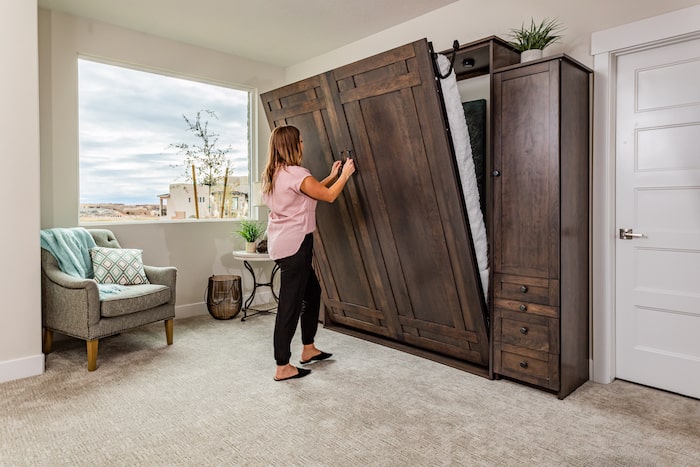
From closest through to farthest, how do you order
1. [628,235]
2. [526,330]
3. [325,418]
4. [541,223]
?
1. [325,418]
2. [541,223]
3. [526,330]
4. [628,235]

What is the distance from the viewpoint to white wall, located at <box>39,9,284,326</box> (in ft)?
12.2

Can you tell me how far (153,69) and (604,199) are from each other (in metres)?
3.80

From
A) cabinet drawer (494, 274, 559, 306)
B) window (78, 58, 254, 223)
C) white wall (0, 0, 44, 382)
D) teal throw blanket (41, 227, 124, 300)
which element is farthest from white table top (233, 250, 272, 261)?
cabinet drawer (494, 274, 559, 306)

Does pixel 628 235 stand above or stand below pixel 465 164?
below

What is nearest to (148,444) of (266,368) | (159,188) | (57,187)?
(266,368)

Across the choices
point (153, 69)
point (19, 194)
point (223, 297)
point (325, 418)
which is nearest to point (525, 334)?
point (325, 418)

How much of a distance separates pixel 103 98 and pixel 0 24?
1.26 m

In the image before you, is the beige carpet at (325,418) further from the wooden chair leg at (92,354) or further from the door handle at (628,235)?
the door handle at (628,235)

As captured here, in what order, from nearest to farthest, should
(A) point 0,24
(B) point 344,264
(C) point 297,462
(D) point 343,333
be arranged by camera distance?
(C) point 297,462, (A) point 0,24, (B) point 344,264, (D) point 343,333

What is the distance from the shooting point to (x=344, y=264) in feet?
11.8

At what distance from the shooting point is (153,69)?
4281mm

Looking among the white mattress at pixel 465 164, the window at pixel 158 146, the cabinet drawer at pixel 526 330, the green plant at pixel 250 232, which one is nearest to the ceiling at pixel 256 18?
the window at pixel 158 146

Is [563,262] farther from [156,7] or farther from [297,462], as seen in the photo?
[156,7]

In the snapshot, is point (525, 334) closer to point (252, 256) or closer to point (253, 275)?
point (252, 256)
